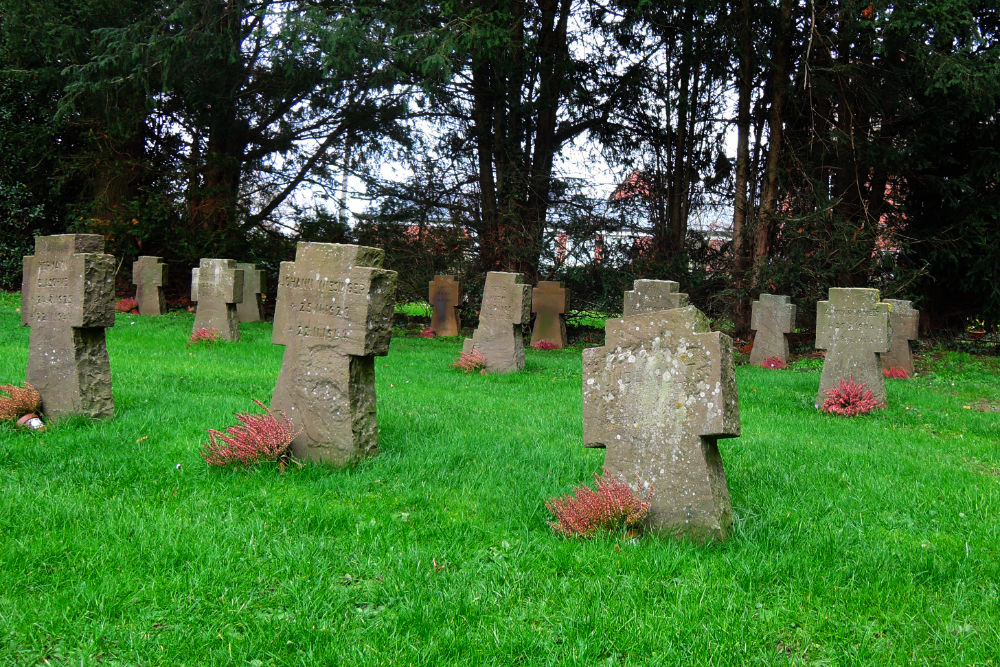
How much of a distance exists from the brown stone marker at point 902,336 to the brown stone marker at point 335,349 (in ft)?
35.8

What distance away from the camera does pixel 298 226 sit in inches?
876

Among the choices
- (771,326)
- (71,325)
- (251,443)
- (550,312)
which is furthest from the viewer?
(550,312)

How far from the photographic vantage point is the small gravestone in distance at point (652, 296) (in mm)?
Result: 12023

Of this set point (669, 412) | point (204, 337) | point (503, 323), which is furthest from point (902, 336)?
point (204, 337)

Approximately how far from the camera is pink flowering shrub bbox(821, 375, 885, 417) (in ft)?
30.3

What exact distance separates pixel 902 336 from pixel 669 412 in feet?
35.9

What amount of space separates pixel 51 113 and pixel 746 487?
872 inches

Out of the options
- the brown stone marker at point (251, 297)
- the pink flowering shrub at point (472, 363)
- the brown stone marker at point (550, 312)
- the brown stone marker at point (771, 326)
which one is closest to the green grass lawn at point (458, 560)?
the pink flowering shrub at point (472, 363)

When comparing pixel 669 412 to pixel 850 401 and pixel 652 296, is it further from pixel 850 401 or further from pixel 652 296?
pixel 652 296

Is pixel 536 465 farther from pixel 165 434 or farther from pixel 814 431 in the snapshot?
pixel 814 431

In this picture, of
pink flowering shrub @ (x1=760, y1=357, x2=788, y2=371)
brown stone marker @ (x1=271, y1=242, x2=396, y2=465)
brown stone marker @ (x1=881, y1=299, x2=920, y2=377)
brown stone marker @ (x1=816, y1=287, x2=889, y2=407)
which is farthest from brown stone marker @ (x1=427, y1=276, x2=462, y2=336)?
brown stone marker @ (x1=271, y1=242, x2=396, y2=465)

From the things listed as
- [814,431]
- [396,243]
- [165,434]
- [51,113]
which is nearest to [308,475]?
[165,434]

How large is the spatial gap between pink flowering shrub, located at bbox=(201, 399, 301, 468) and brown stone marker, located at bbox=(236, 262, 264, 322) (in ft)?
42.1

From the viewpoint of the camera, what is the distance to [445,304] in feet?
61.5
